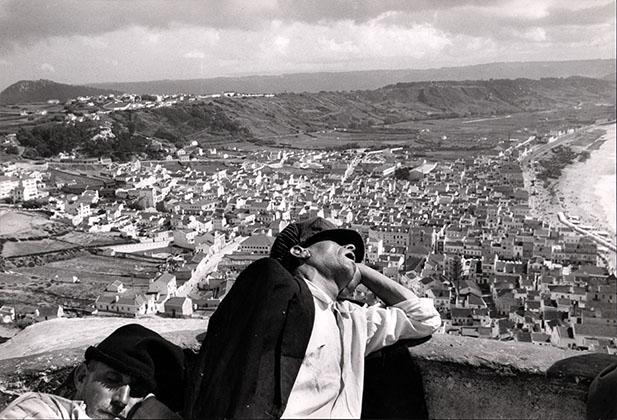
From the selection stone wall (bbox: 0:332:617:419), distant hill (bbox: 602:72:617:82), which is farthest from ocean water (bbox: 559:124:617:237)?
stone wall (bbox: 0:332:617:419)

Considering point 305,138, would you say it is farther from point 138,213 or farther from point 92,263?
point 92,263

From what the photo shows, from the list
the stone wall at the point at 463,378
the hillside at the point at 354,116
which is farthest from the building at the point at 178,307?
the stone wall at the point at 463,378

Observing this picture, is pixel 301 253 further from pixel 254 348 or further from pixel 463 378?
pixel 463 378

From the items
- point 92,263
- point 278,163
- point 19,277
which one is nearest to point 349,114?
point 278,163

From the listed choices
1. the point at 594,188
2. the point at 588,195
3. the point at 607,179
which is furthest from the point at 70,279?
the point at 607,179

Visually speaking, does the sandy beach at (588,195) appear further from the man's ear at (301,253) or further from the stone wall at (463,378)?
the man's ear at (301,253)

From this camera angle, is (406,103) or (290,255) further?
(406,103)
